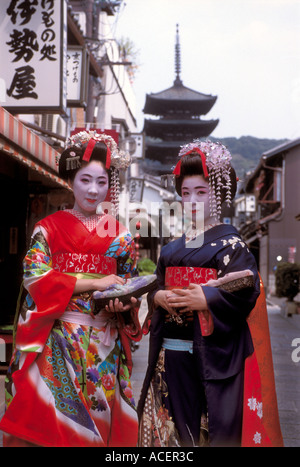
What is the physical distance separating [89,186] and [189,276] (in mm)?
871

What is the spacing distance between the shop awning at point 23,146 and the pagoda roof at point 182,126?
142ft

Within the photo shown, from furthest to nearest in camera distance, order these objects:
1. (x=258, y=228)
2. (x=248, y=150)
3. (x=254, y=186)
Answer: (x=248, y=150) < (x=254, y=186) < (x=258, y=228)

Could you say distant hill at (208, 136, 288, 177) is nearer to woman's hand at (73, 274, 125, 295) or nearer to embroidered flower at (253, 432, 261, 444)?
woman's hand at (73, 274, 125, 295)

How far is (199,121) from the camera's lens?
49812 mm

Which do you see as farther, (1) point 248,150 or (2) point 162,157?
(1) point 248,150

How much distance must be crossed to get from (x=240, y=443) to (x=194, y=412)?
287mm

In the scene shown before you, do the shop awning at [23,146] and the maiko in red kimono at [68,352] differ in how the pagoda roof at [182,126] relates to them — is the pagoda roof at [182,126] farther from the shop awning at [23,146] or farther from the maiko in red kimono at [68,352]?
the maiko in red kimono at [68,352]

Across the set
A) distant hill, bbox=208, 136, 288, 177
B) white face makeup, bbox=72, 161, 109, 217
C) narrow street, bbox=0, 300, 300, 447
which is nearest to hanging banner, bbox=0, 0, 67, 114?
narrow street, bbox=0, 300, 300, 447

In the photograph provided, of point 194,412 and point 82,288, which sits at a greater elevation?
point 82,288

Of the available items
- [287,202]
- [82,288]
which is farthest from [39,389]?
[287,202]

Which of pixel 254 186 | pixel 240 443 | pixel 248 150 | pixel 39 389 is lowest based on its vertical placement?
pixel 240 443

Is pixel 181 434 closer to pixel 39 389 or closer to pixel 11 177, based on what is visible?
pixel 39 389

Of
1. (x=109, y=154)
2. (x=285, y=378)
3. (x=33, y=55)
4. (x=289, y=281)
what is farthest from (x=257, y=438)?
(x=289, y=281)

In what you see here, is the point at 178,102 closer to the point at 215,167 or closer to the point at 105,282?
the point at 215,167
